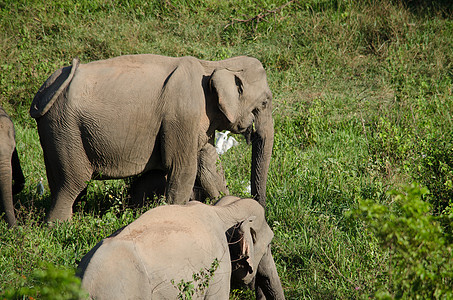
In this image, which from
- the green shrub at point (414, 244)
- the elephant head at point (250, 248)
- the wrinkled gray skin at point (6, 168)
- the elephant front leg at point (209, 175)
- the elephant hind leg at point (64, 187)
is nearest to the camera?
the green shrub at point (414, 244)

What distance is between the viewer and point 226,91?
502cm

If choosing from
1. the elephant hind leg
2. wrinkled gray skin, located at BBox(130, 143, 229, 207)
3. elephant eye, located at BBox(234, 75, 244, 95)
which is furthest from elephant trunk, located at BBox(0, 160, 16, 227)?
elephant eye, located at BBox(234, 75, 244, 95)

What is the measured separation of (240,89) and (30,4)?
5.64 metres

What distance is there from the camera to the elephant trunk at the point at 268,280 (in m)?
4.46

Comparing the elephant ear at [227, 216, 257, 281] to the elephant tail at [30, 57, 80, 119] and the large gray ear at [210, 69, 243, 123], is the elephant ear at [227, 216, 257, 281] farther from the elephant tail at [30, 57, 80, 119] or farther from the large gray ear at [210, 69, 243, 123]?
the elephant tail at [30, 57, 80, 119]

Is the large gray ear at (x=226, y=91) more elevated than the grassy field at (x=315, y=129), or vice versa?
the large gray ear at (x=226, y=91)

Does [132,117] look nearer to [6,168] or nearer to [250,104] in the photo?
[250,104]

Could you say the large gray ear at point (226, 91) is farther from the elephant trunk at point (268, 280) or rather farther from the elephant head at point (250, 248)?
the elephant trunk at point (268, 280)

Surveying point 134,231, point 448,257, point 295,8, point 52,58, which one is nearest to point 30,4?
point 52,58

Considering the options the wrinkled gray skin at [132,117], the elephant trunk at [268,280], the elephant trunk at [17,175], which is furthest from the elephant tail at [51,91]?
the elephant trunk at [268,280]

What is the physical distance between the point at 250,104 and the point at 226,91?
0.37 metres

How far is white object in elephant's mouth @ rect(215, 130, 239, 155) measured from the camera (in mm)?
6955

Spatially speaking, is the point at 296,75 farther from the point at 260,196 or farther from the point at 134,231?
the point at 134,231

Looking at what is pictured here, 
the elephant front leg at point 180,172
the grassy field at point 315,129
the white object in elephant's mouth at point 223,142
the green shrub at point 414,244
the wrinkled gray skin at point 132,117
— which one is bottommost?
the white object in elephant's mouth at point 223,142
